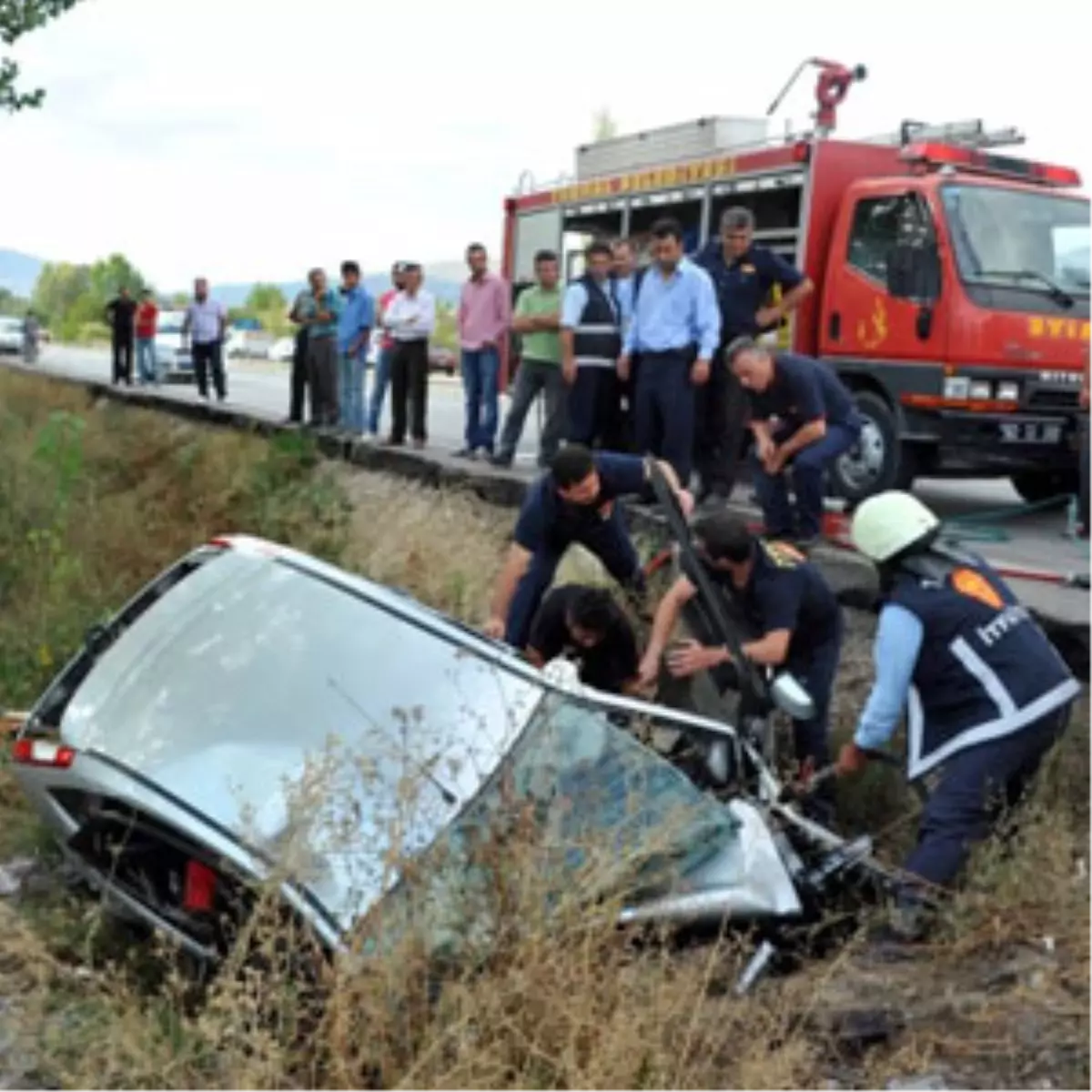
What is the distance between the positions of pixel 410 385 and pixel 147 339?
1289 cm

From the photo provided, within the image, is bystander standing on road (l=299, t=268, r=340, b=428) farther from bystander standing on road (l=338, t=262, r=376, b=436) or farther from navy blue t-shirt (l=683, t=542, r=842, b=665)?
navy blue t-shirt (l=683, t=542, r=842, b=665)

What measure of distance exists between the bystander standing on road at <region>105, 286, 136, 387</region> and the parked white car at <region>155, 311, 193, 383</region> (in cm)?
411

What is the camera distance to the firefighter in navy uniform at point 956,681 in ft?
14.3

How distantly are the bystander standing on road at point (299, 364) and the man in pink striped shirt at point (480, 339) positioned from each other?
2.51m

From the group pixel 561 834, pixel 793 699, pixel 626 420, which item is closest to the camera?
pixel 561 834

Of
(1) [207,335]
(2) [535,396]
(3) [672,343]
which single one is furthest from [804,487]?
(1) [207,335]

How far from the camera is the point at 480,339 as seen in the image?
1046 centimetres

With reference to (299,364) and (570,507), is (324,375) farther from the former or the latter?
(570,507)

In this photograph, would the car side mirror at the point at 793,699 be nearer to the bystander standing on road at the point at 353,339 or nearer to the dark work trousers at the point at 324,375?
the bystander standing on road at the point at 353,339

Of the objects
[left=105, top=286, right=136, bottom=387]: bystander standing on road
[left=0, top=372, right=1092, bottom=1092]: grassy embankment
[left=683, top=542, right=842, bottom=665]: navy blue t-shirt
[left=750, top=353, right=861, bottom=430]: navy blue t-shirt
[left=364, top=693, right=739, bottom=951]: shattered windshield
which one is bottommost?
[left=0, top=372, right=1092, bottom=1092]: grassy embankment

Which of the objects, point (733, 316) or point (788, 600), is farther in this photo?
point (733, 316)

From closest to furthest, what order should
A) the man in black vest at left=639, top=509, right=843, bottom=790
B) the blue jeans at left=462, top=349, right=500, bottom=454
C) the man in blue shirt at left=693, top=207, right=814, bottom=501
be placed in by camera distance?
1. the man in black vest at left=639, top=509, right=843, bottom=790
2. the man in blue shirt at left=693, top=207, right=814, bottom=501
3. the blue jeans at left=462, top=349, right=500, bottom=454

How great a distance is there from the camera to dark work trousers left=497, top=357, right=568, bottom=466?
9328mm

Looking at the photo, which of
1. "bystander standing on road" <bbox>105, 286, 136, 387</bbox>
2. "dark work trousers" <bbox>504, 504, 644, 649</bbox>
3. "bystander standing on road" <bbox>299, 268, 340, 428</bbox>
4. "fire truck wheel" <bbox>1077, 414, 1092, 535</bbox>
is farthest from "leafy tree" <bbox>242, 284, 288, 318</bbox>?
"dark work trousers" <bbox>504, 504, 644, 649</bbox>
